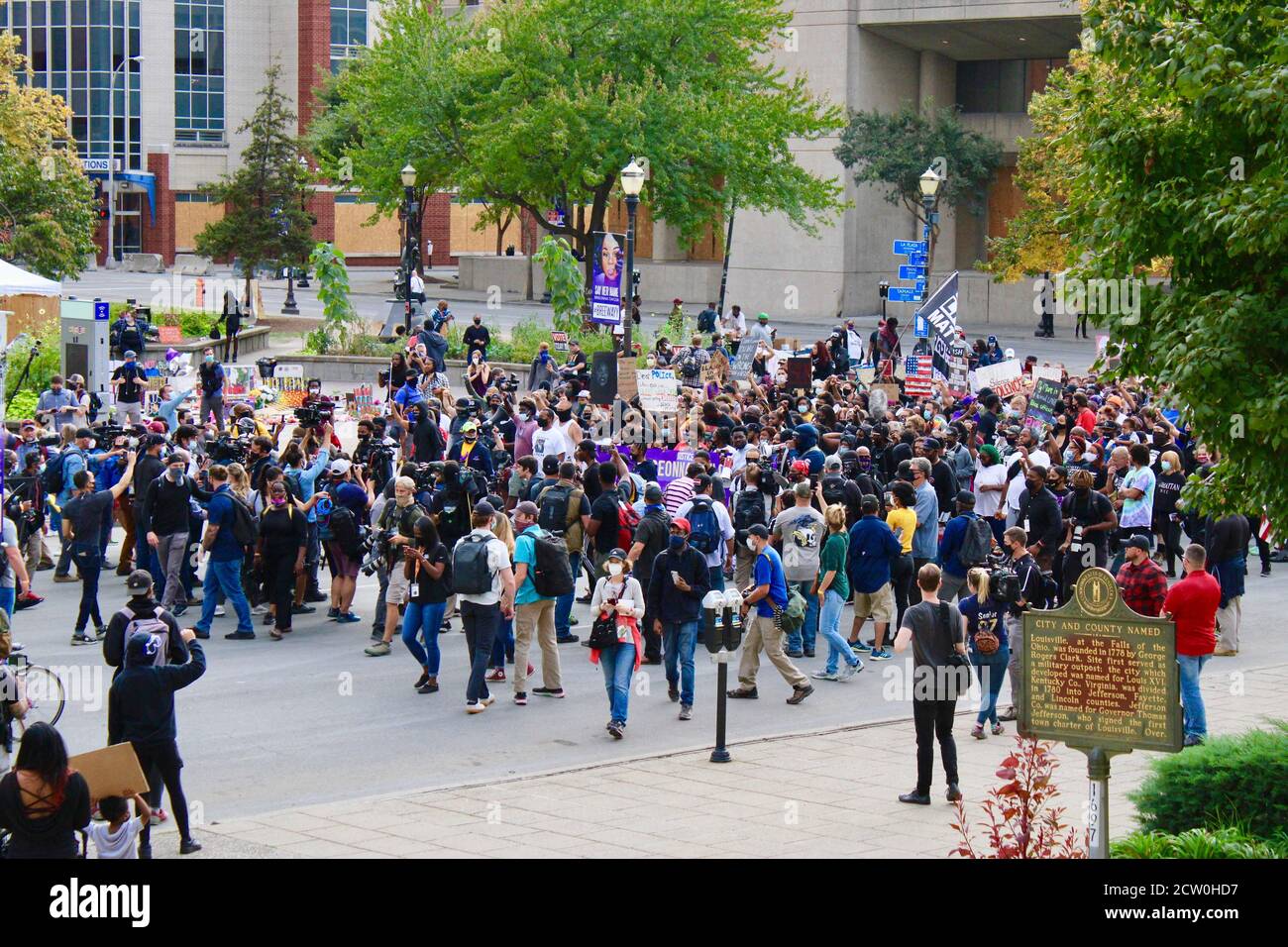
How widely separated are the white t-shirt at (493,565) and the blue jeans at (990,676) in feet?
12.7

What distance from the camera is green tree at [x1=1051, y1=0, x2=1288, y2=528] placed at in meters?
9.49

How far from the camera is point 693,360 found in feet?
101

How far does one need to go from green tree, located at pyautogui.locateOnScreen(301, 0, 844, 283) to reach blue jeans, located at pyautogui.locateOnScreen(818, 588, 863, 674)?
27.2 meters

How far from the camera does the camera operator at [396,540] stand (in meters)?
14.5

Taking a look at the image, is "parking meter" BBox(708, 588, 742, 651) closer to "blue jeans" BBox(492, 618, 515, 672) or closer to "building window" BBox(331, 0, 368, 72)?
"blue jeans" BBox(492, 618, 515, 672)

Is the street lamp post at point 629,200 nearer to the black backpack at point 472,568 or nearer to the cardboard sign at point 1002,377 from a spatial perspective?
the cardboard sign at point 1002,377

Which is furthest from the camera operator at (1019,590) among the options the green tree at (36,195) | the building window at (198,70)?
the building window at (198,70)

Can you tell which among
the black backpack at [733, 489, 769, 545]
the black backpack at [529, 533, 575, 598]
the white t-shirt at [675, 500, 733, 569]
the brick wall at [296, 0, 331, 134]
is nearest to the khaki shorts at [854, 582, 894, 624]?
the black backpack at [733, 489, 769, 545]

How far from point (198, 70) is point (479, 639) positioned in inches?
2994

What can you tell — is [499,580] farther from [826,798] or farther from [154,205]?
[154,205]
